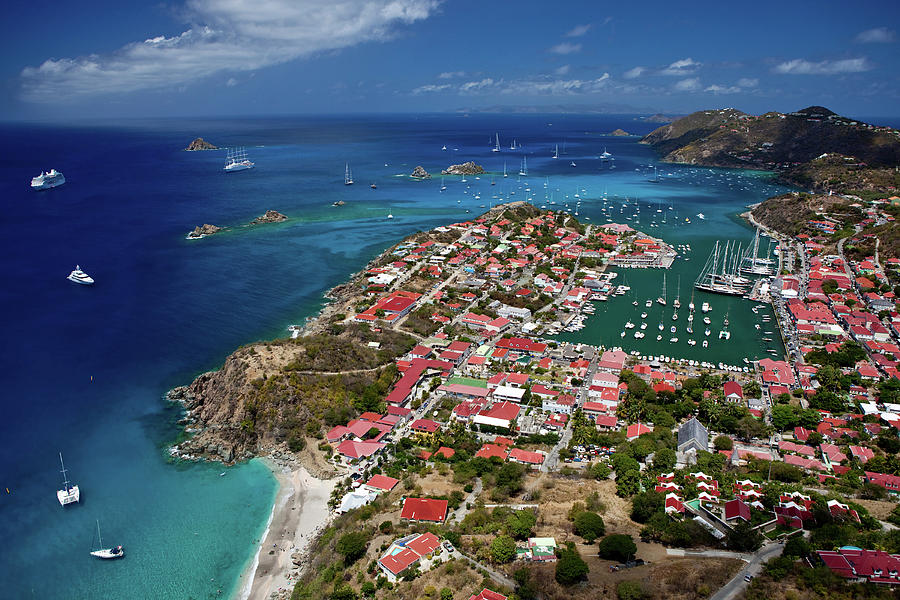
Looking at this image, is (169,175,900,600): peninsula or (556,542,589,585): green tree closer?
(556,542,589,585): green tree

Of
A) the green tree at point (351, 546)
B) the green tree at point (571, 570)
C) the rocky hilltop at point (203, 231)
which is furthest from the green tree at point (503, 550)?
the rocky hilltop at point (203, 231)

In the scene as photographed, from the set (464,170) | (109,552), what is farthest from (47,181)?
(109,552)

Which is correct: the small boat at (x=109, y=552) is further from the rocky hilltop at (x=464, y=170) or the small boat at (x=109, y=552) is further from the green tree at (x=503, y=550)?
the rocky hilltop at (x=464, y=170)

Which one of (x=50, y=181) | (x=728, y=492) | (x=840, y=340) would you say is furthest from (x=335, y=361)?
(x=50, y=181)

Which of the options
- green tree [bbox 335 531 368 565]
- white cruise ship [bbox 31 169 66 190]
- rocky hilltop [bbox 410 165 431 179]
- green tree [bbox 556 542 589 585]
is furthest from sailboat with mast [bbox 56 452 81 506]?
rocky hilltop [bbox 410 165 431 179]

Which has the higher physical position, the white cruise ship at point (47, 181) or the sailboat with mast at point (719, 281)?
the white cruise ship at point (47, 181)

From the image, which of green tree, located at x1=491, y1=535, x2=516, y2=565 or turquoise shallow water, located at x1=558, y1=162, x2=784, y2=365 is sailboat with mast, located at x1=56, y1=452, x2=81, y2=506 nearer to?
green tree, located at x1=491, y1=535, x2=516, y2=565

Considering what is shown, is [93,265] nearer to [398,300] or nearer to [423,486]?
[398,300]
